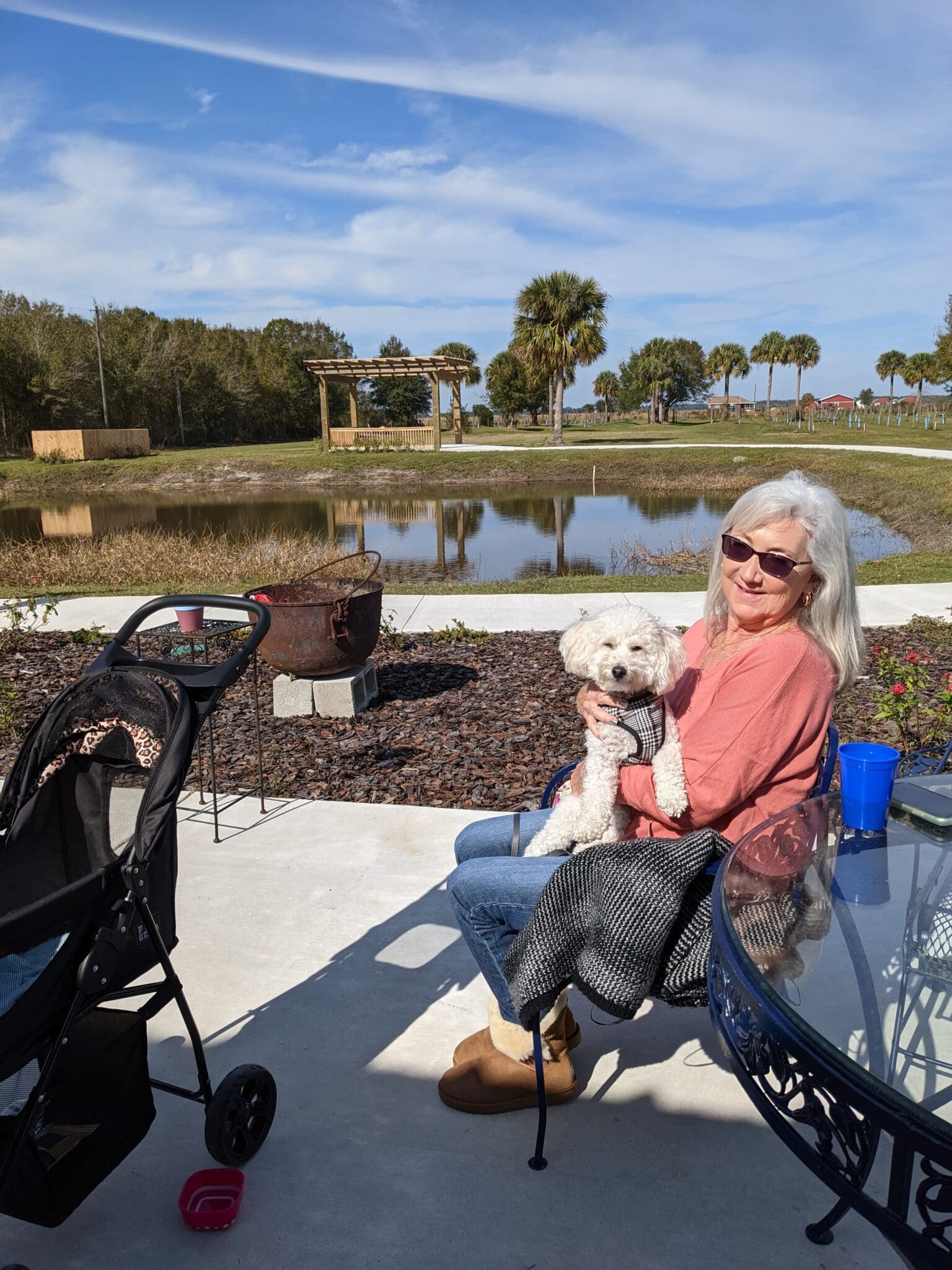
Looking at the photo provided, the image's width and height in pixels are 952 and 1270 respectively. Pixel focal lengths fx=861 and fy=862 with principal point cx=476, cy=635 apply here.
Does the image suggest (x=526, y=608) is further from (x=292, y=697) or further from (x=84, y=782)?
(x=84, y=782)

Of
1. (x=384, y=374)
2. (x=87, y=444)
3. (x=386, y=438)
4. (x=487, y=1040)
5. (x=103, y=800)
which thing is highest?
(x=384, y=374)

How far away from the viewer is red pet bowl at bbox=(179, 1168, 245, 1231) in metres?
2.00

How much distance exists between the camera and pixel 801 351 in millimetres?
67250

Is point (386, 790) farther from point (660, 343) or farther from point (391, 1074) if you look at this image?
point (660, 343)

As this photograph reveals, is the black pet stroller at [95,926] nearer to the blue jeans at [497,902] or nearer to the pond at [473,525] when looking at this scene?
the blue jeans at [497,902]

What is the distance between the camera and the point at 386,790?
4.48 metres

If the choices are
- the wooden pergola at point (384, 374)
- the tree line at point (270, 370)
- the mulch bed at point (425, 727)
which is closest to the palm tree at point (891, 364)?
the tree line at point (270, 370)

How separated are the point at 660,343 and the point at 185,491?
171ft

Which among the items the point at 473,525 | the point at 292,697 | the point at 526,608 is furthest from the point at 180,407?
the point at 292,697

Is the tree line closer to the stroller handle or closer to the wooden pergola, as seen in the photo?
the wooden pergola

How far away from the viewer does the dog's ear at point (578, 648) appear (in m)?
2.41

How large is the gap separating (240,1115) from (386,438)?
134ft

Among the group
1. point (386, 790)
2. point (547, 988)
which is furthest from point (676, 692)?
point (386, 790)

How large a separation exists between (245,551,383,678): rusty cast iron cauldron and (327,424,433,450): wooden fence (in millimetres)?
35562
